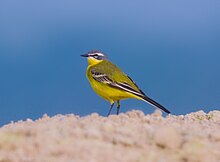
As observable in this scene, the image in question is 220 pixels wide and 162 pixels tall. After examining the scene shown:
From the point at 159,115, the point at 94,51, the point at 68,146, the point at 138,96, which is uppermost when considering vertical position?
the point at 94,51

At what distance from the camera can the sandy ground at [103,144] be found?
17.2 ft

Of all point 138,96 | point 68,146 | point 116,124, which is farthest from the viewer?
point 138,96

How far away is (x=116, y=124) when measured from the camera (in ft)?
19.2

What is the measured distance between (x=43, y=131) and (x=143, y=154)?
103cm

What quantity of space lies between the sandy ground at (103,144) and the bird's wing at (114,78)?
3071mm

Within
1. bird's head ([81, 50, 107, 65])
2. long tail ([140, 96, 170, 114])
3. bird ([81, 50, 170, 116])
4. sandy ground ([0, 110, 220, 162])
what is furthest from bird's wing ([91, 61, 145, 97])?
sandy ground ([0, 110, 220, 162])

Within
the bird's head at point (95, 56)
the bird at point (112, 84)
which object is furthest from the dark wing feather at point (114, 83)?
the bird's head at point (95, 56)

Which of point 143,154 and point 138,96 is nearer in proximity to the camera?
point 143,154

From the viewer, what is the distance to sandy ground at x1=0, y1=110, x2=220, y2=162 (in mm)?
5234

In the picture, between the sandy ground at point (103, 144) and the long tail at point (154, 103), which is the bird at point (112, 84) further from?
the sandy ground at point (103, 144)

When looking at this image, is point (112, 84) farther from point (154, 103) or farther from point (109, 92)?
point (154, 103)

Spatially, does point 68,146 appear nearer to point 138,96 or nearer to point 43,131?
point 43,131

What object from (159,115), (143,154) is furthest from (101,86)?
(143,154)

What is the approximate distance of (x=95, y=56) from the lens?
33.6 ft
